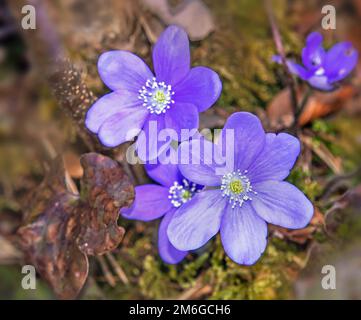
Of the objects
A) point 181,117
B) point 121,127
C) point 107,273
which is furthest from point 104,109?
point 107,273

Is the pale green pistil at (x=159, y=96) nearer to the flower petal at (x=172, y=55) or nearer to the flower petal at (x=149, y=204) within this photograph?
the flower petal at (x=172, y=55)

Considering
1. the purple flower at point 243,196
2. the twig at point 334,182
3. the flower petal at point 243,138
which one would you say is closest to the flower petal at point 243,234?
the purple flower at point 243,196

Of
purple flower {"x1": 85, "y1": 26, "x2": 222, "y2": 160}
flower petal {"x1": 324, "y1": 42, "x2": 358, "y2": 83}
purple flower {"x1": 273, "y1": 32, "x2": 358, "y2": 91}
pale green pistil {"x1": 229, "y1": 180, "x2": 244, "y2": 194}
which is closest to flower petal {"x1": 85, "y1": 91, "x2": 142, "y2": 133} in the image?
purple flower {"x1": 85, "y1": 26, "x2": 222, "y2": 160}

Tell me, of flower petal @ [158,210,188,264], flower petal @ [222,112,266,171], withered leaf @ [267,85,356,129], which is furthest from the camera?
withered leaf @ [267,85,356,129]

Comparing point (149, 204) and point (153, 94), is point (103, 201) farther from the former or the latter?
point (153, 94)

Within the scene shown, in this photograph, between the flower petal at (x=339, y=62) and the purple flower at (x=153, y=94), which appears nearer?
the purple flower at (x=153, y=94)

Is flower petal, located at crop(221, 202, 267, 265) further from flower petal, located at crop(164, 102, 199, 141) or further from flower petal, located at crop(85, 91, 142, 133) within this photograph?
flower petal, located at crop(85, 91, 142, 133)
